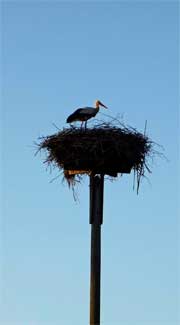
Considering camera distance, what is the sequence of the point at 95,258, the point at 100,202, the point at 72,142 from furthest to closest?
1. the point at 72,142
2. the point at 100,202
3. the point at 95,258

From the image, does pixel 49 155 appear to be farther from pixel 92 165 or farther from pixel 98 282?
pixel 98 282

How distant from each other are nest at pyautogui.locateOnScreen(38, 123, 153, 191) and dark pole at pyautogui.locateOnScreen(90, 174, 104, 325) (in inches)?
7.9

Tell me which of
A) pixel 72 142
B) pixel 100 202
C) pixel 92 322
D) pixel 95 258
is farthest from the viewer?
pixel 72 142

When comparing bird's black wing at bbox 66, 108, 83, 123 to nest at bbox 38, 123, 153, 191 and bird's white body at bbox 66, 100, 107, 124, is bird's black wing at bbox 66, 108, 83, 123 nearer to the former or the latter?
bird's white body at bbox 66, 100, 107, 124

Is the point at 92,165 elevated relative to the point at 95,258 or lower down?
elevated

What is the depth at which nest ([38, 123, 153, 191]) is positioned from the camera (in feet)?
24.1

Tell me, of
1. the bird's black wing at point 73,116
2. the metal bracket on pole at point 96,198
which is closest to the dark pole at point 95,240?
the metal bracket on pole at point 96,198

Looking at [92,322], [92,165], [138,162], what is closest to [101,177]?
[92,165]

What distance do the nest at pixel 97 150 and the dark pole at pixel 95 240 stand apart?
0.20 m

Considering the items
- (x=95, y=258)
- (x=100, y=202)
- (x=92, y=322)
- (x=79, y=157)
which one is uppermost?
(x=79, y=157)

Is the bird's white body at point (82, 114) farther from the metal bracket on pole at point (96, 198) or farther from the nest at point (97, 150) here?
the metal bracket on pole at point (96, 198)

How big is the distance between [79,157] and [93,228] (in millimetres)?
895

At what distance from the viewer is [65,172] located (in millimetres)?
7891

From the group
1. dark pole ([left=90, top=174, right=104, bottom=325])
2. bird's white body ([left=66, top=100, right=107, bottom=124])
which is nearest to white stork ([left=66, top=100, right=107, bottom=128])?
bird's white body ([left=66, top=100, right=107, bottom=124])
